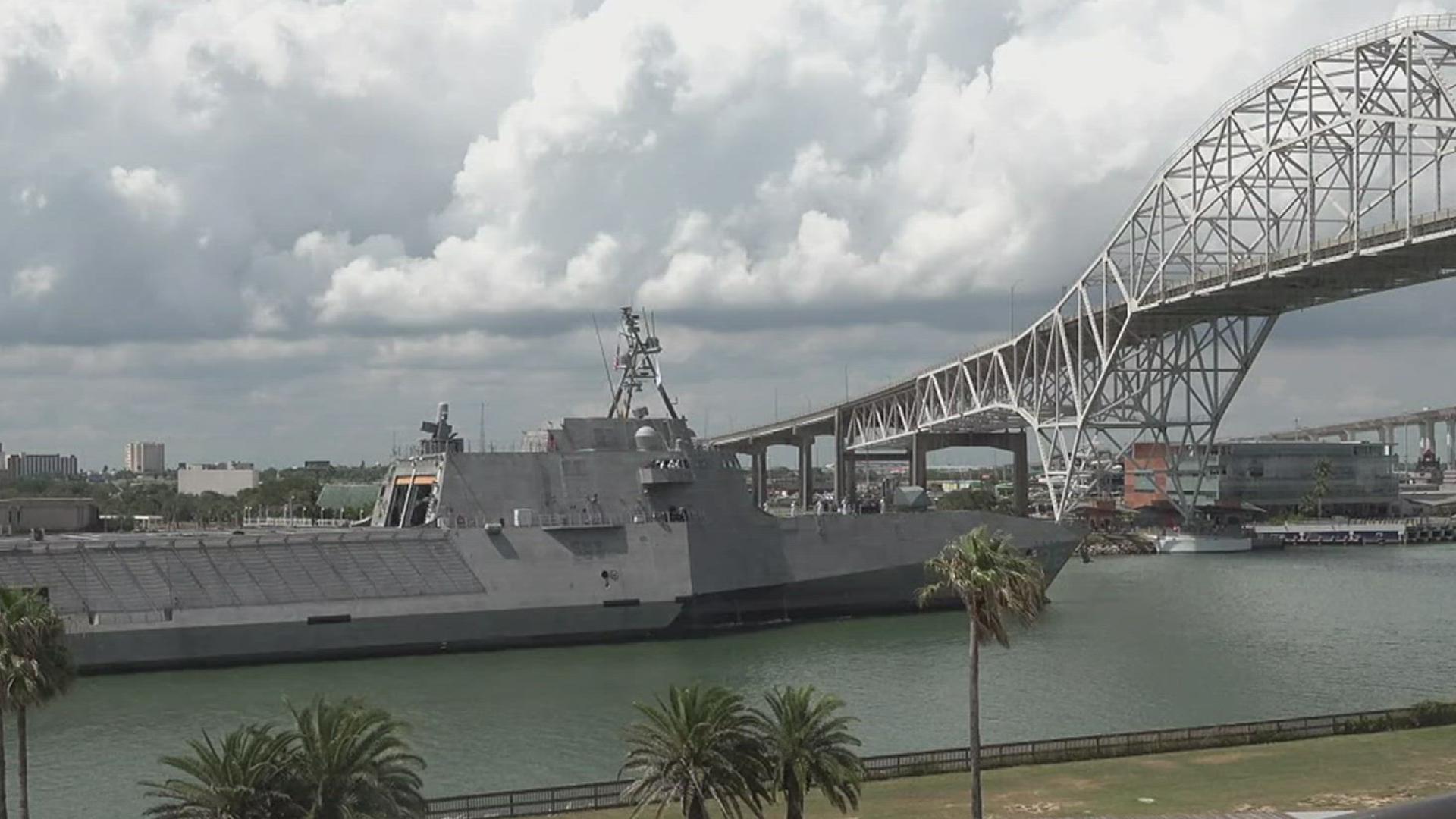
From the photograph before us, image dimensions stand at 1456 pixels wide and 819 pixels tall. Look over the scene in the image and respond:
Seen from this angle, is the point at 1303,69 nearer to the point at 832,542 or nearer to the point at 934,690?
the point at 832,542

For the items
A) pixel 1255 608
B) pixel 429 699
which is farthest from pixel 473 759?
pixel 1255 608

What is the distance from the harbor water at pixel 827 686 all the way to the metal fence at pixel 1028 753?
2897 millimetres

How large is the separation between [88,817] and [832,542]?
30.3m

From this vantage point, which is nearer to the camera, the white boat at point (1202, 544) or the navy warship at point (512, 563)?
the navy warship at point (512, 563)

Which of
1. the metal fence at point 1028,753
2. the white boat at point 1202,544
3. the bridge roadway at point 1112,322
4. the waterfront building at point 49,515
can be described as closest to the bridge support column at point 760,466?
the bridge roadway at point 1112,322

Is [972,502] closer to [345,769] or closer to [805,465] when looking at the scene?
[805,465]

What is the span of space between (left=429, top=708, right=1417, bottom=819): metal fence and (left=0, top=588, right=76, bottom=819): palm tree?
5.78 m

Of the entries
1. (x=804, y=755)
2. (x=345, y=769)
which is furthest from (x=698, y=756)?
(x=345, y=769)

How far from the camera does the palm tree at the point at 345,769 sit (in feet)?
52.5

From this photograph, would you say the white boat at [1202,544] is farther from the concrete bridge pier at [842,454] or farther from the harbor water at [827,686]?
the harbor water at [827,686]

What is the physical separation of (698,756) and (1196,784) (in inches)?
400

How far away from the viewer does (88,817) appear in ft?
78.3

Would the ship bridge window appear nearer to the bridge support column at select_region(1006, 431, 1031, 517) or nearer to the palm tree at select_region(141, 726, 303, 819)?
the palm tree at select_region(141, 726, 303, 819)

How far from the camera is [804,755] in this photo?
1862cm
